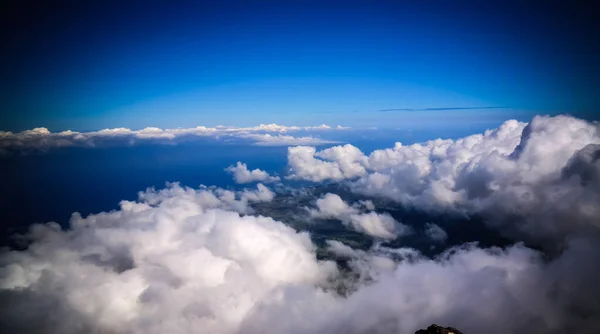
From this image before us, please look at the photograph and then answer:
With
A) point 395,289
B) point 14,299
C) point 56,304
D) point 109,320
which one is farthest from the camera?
point 395,289

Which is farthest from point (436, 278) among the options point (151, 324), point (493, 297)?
point (151, 324)

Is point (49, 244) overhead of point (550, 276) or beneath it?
overhead

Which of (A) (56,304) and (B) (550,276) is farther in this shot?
(B) (550,276)

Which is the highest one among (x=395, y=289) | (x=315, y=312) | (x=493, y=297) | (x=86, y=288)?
(x=86, y=288)

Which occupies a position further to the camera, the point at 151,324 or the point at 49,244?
the point at 151,324

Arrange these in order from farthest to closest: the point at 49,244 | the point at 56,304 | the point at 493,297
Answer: the point at 49,244, the point at 493,297, the point at 56,304

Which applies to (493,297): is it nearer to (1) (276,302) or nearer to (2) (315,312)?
(2) (315,312)

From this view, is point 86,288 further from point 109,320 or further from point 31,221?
point 31,221

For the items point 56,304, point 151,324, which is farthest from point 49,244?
point 151,324

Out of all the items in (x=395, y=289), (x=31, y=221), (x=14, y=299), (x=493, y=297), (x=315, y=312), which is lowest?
(x=315, y=312)
